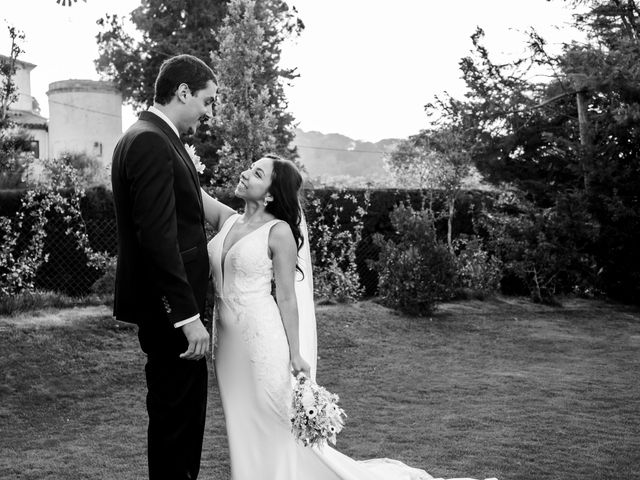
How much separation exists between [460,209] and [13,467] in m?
12.1

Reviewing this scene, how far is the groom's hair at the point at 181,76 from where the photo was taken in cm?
348

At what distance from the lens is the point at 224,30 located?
513 inches

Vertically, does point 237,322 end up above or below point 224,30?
below

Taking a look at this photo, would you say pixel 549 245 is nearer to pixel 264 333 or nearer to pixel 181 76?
pixel 264 333

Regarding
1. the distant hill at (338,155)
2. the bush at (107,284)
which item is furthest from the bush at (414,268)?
the distant hill at (338,155)

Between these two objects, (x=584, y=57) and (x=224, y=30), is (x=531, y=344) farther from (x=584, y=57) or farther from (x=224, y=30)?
(x=224, y=30)

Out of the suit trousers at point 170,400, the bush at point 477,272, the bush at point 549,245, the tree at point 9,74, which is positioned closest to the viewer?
the suit trousers at point 170,400

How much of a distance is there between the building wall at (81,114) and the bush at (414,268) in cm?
2483

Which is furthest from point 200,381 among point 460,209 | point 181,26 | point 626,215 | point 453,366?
point 181,26

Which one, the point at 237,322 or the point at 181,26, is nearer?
the point at 237,322

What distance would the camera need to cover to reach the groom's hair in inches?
137

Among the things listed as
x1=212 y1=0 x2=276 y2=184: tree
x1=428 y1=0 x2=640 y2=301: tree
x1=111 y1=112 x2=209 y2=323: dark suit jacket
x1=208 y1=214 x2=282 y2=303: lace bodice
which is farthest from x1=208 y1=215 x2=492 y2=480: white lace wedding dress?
x1=428 y1=0 x2=640 y2=301: tree

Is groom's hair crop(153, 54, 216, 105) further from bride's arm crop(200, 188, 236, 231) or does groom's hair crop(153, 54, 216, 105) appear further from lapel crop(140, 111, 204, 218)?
bride's arm crop(200, 188, 236, 231)

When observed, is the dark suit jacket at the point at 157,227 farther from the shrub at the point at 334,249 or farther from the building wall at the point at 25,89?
the building wall at the point at 25,89
